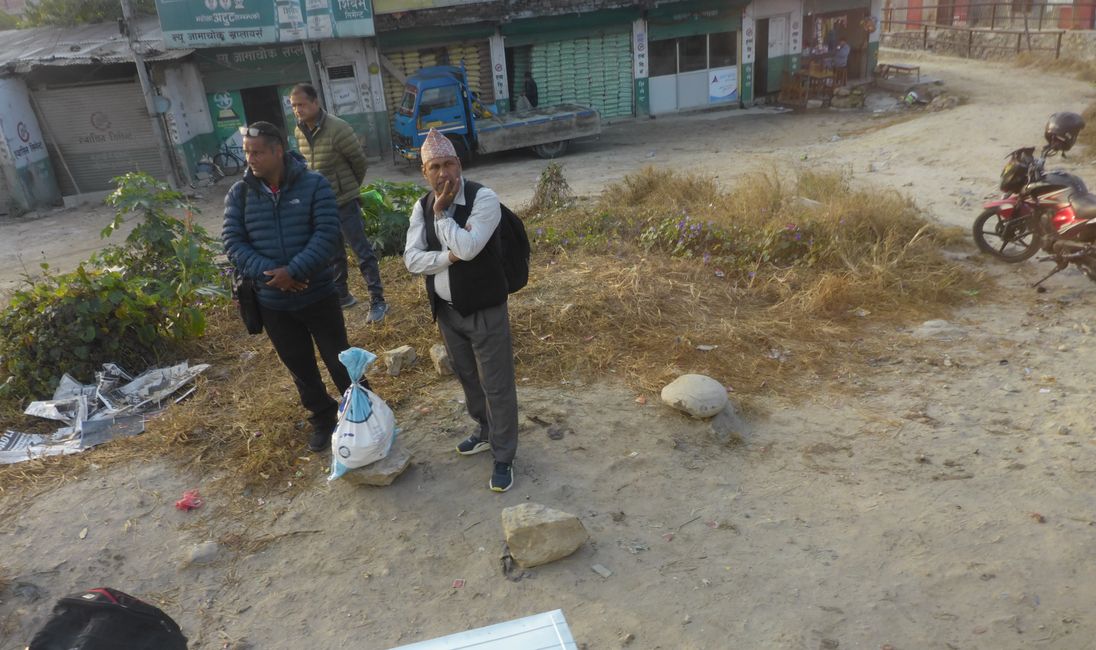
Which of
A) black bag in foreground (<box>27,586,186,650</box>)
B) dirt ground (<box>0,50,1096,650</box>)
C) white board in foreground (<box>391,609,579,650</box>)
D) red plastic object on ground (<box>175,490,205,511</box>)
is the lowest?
dirt ground (<box>0,50,1096,650</box>)

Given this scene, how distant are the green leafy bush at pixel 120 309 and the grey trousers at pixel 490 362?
253cm

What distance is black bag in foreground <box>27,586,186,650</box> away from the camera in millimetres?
1566

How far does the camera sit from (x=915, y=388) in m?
4.32

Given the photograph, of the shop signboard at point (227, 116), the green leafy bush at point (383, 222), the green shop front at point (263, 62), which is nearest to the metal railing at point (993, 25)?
the green shop front at point (263, 62)

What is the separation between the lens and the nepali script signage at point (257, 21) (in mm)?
13594

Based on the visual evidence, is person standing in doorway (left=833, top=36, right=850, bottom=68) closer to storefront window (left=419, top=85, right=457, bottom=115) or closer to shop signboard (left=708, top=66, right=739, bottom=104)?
shop signboard (left=708, top=66, right=739, bottom=104)

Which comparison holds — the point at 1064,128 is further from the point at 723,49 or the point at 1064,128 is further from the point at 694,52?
the point at 723,49

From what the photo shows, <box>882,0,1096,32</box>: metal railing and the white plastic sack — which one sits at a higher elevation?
<box>882,0,1096,32</box>: metal railing

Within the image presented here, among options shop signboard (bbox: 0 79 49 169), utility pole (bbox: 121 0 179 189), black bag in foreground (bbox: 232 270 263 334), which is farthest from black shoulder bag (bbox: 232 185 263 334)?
shop signboard (bbox: 0 79 49 169)

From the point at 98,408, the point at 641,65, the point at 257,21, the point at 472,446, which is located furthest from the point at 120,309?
the point at 641,65

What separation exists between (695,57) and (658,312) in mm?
15380

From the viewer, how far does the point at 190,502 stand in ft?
11.6

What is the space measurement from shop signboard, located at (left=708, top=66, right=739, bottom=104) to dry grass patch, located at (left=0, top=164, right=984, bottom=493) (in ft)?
40.5

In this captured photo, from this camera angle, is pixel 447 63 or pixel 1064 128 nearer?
pixel 1064 128
